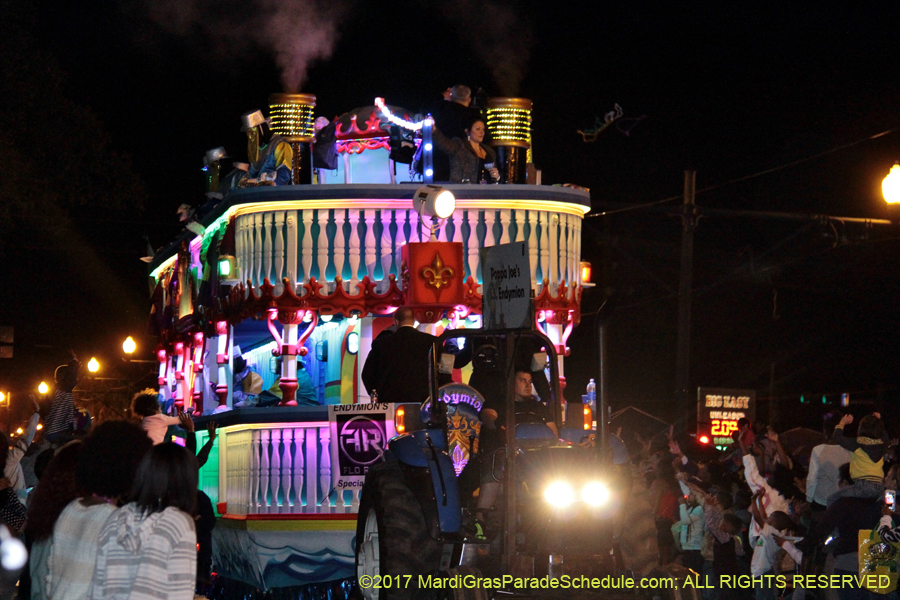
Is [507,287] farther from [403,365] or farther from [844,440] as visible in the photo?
[844,440]

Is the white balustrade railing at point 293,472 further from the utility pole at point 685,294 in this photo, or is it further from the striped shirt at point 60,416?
the utility pole at point 685,294

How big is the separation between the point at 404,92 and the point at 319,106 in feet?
5.41

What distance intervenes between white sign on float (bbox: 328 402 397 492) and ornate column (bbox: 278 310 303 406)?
1594 millimetres

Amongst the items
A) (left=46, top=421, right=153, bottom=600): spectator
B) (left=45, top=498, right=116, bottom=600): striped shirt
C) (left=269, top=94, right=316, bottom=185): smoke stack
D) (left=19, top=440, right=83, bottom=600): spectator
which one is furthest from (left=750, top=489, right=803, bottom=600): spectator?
(left=45, top=498, right=116, bottom=600): striped shirt

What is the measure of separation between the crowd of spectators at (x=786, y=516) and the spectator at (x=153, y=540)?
23.5 ft

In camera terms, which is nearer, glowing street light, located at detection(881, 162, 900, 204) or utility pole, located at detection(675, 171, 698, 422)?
glowing street light, located at detection(881, 162, 900, 204)

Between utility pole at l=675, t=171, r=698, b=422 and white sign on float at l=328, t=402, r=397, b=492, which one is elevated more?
utility pole at l=675, t=171, r=698, b=422

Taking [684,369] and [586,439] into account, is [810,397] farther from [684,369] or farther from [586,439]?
[586,439]

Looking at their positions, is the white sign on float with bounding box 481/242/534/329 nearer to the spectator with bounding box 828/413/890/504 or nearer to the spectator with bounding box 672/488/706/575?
the spectator with bounding box 828/413/890/504

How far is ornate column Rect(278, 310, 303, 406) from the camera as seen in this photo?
588 inches

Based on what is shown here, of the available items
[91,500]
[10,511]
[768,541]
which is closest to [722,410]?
Result: [768,541]

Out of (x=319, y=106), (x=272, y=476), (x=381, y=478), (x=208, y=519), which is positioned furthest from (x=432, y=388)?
(x=319, y=106)

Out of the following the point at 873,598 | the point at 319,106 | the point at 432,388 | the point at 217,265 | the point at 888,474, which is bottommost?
the point at 873,598

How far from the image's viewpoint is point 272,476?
14.3m
